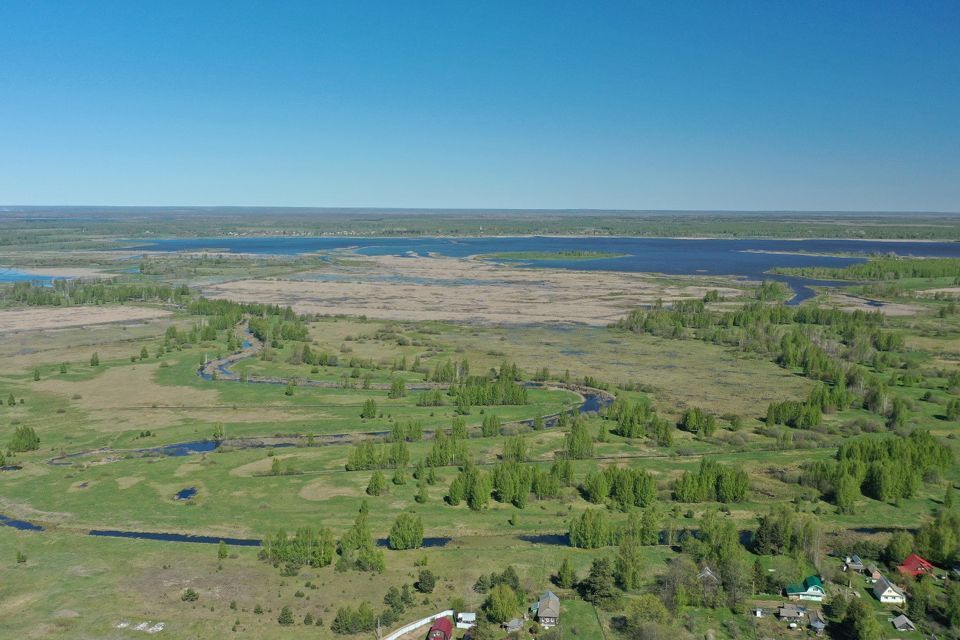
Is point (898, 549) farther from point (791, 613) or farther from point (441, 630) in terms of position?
point (441, 630)

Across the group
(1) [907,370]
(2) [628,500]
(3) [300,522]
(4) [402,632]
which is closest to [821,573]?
(2) [628,500]

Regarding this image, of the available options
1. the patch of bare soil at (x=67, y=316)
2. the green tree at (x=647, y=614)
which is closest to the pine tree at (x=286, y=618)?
the green tree at (x=647, y=614)

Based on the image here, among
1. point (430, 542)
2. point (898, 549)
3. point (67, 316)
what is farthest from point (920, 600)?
point (67, 316)

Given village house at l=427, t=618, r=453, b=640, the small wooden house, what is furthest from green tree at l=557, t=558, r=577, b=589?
village house at l=427, t=618, r=453, b=640

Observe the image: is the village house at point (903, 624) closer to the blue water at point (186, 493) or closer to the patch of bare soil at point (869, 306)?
the blue water at point (186, 493)

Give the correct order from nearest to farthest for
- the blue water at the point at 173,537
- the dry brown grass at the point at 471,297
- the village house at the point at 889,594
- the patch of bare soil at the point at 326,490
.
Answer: the village house at the point at 889,594 < the blue water at the point at 173,537 < the patch of bare soil at the point at 326,490 < the dry brown grass at the point at 471,297

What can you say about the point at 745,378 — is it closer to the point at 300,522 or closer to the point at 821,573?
the point at 821,573

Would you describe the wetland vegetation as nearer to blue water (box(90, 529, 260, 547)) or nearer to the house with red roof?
blue water (box(90, 529, 260, 547))
